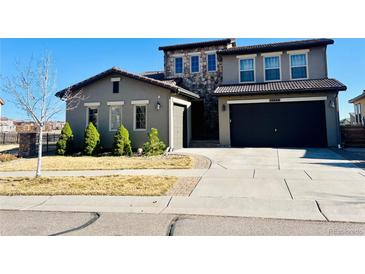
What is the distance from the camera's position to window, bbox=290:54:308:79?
1515 centimetres

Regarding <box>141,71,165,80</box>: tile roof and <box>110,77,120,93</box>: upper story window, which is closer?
<box>110,77,120,93</box>: upper story window

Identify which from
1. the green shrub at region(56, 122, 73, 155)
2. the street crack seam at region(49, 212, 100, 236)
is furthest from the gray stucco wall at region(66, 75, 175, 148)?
the street crack seam at region(49, 212, 100, 236)

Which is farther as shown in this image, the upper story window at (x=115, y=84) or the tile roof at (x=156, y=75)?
the tile roof at (x=156, y=75)

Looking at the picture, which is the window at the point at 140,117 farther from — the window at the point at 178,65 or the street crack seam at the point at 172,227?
the street crack seam at the point at 172,227

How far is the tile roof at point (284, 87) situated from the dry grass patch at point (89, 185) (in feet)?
29.3

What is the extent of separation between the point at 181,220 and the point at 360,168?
7.02 m

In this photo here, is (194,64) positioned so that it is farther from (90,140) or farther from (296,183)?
(296,183)

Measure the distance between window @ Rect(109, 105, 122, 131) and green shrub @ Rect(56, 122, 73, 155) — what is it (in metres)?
2.39

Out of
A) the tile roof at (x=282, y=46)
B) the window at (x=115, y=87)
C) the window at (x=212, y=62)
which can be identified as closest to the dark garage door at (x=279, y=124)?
the tile roof at (x=282, y=46)

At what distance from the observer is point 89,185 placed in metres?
6.80

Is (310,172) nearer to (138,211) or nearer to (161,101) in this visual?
(138,211)

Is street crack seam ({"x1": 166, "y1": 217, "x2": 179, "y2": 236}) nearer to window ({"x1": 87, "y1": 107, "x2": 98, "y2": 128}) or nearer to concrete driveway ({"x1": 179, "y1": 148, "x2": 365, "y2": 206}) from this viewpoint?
concrete driveway ({"x1": 179, "y1": 148, "x2": 365, "y2": 206})

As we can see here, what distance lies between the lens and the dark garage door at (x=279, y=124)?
13781 mm

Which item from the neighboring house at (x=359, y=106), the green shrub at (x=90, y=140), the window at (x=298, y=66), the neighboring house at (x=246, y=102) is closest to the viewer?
the green shrub at (x=90, y=140)
